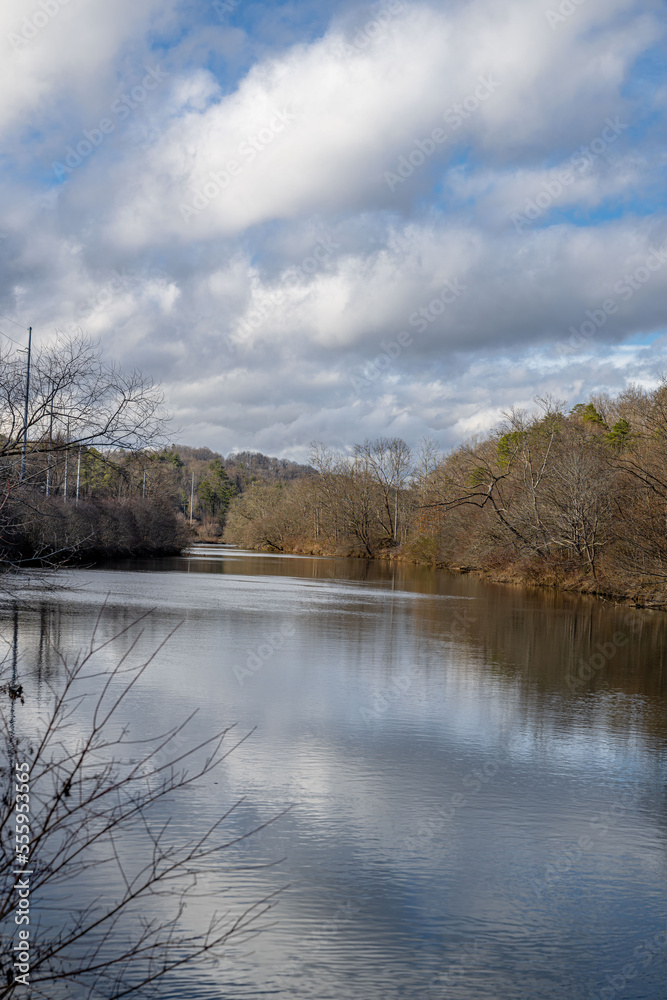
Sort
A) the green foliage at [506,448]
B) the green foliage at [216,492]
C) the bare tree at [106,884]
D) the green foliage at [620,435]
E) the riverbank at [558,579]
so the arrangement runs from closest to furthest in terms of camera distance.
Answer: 1. the bare tree at [106,884]
2. the riverbank at [558,579]
3. the green foliage at [620,435]
4. the green foliage at [506,448]
5. the green foliage at [216,492]

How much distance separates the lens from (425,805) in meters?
6.39

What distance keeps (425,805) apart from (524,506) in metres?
26.7

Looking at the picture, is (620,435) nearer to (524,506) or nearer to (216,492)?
(524,506)

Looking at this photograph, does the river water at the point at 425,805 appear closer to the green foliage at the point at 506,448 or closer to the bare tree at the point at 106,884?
the bare tree at the point at 106,884

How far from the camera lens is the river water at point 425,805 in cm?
427

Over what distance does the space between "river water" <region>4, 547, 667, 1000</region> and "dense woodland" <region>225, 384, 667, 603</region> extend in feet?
20.8

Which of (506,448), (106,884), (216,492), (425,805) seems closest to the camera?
(106,884)

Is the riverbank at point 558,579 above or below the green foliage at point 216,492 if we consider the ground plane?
below

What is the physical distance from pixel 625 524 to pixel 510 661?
1403 cm

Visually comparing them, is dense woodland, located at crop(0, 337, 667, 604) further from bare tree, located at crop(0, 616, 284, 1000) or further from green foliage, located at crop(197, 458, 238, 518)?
green foliage, located at crop(197, 458, 238, 518)

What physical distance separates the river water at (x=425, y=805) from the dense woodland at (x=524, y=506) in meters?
6.34

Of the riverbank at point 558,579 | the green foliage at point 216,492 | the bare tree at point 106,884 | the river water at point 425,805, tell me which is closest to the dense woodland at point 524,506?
the riverbank at point 558,579

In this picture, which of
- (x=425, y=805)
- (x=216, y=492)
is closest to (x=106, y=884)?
(x=425, y=805)

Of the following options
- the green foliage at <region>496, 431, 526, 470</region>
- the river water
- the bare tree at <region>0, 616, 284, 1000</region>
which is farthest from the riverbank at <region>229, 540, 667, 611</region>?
the bare tree at <region>0, 616, 284, 1000</region>
